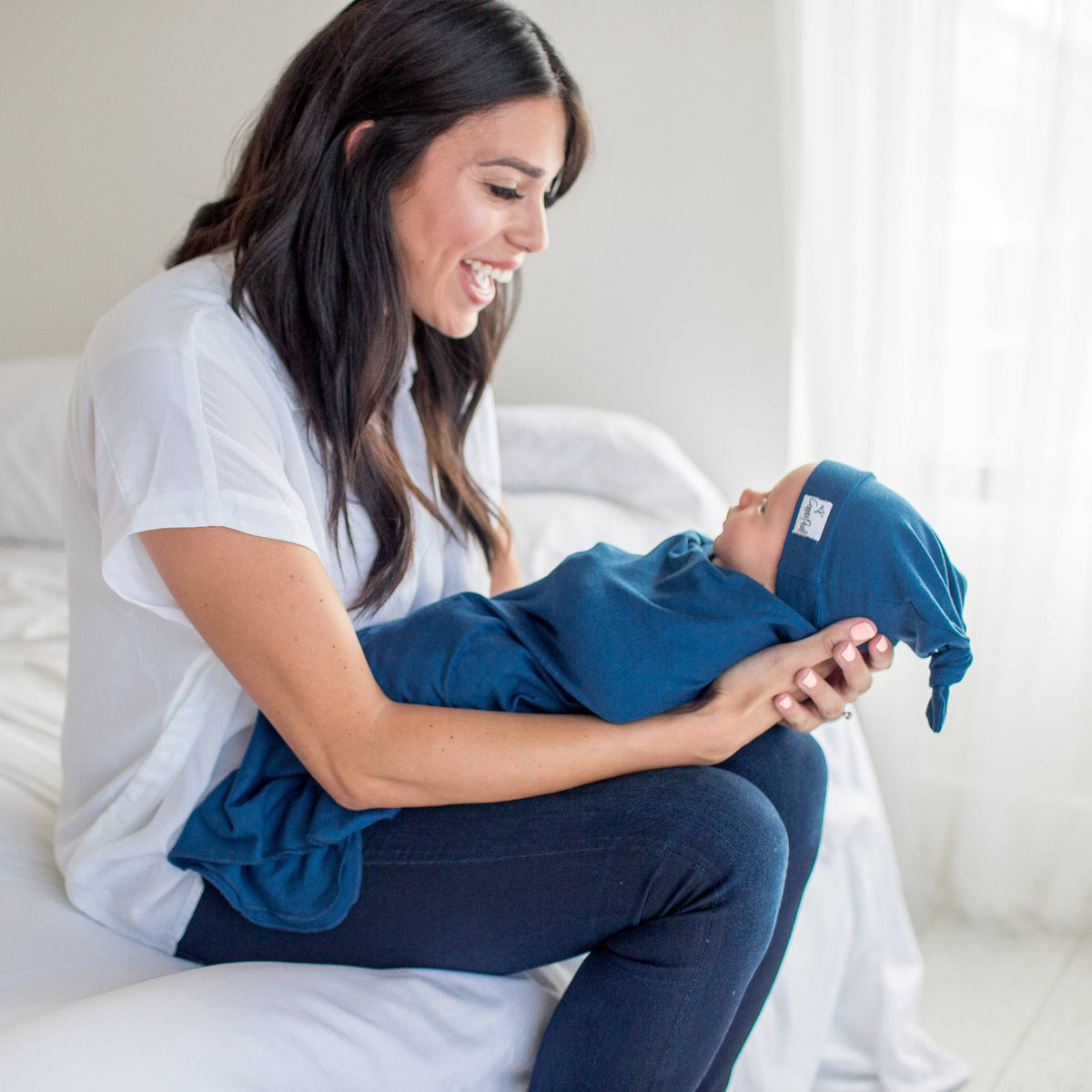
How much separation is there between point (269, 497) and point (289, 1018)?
0.43 metres

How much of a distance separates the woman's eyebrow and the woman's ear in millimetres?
114

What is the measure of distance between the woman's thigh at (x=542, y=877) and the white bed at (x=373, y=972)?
0.13 ft

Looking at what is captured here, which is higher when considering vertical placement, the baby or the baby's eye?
the baby's eye

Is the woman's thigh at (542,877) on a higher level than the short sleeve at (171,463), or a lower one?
lower

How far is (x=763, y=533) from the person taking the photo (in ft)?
3.75

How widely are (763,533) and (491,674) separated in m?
0.31

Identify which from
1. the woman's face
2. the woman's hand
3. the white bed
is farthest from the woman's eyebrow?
the white bed

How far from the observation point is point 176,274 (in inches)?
40.8

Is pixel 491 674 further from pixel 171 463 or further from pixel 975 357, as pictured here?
pixel 975 357

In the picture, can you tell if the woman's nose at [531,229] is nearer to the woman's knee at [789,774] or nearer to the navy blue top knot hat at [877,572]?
the navy blue top knot hat at [877,572]

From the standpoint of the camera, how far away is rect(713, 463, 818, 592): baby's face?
1.13 meters

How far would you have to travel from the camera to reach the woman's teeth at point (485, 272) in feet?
3.93

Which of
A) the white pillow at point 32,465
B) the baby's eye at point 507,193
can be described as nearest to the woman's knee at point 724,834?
the baby's eye at point 507,193

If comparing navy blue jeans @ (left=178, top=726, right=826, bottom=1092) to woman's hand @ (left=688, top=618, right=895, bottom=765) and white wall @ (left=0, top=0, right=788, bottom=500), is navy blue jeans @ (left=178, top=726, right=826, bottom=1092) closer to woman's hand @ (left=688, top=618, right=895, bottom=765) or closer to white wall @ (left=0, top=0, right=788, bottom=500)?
woman's hand @ (left=688, top=618, right=895, bottom=765)
